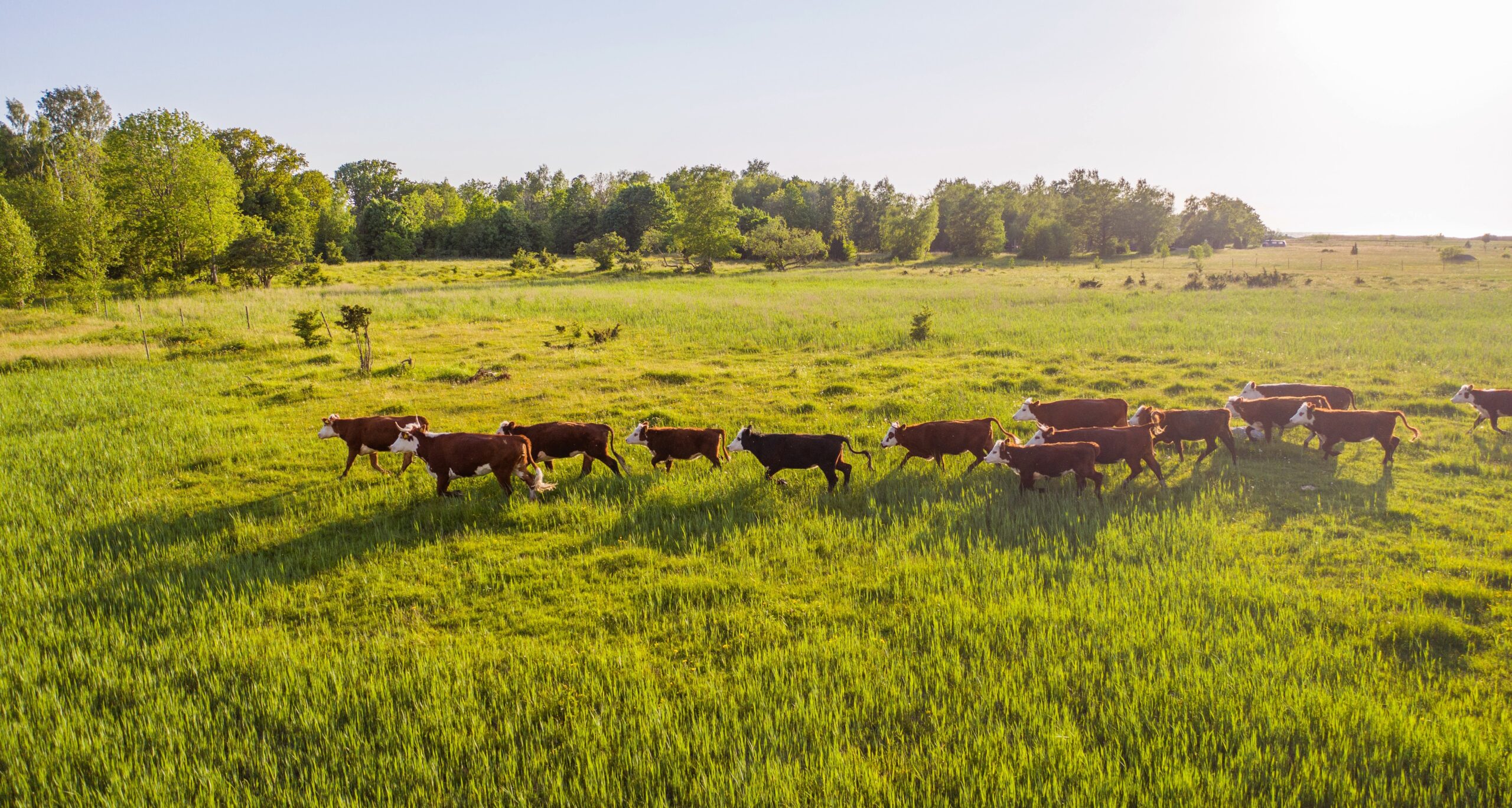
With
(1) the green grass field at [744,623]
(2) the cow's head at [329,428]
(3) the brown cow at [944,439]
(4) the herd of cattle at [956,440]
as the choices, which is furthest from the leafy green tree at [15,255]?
(3) the brown cow at [944,439]

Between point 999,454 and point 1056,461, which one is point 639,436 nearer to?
point 999,454

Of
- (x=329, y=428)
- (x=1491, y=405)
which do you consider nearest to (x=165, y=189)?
(x=329, y=428)

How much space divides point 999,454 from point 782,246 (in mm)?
70095

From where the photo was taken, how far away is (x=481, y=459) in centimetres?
1002

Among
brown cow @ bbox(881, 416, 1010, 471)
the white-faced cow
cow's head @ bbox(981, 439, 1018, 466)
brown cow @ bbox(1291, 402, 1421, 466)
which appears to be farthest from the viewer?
brown cow @ bbox(1291, 402, 1421, 466)

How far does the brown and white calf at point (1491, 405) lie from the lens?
1234 centimetres

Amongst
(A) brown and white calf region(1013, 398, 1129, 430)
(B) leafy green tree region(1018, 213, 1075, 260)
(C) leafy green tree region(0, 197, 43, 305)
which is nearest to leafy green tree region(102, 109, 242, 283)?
(C) leafy green tree region(0, 197, 43, 305)

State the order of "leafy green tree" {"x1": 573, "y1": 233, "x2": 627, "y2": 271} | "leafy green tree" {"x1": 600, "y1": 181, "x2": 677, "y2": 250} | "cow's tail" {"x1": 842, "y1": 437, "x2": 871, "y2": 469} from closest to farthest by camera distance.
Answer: "cow's tail" {"x1": 842, "y1": 437, "x2": 871, "y2": 469}
"leafy green tree" {"x1": 573, "y1": 233, "x2": 627, "y2": 271}
"leafy green tree" {"x1": 600, "y1": 181, "x2": 677, "y2": 250}

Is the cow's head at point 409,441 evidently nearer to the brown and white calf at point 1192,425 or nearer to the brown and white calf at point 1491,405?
the brown and white calf at point 1192,425

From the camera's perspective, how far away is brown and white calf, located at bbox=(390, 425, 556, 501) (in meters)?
10.0

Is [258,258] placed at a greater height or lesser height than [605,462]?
greater

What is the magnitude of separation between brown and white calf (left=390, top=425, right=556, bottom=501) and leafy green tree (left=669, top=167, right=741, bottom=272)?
202ft

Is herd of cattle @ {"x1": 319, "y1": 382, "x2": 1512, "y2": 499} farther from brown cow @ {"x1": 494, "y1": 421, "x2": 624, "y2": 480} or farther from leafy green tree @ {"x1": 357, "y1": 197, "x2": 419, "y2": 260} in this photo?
leafy green tree @ {"x1": 357, "y1": 197, "x2": 419, "y2": 260}

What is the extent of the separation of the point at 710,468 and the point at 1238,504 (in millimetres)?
7872
